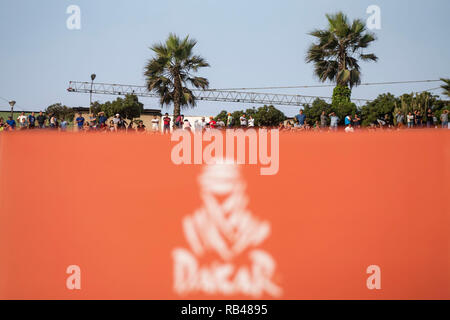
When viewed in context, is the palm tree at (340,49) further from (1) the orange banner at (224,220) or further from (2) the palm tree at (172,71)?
(1) the orange banner at (224,220)

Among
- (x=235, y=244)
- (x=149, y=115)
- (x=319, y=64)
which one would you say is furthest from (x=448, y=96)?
(x=235, y=244)

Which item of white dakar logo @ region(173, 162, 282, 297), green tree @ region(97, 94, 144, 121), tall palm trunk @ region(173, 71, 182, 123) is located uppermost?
green tree @ region(97, 94, 144, 121)

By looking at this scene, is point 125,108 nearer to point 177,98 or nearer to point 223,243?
point 177,98

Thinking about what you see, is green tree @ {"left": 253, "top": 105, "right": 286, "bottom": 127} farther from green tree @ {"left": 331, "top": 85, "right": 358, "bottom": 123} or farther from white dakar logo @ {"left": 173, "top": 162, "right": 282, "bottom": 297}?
white dakar logo @ {"left": 173, "top": 162, "right": 282, "bottom": 297}

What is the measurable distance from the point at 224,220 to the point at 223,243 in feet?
1.43

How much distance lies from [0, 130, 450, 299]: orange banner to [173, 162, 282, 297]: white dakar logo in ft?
0.06

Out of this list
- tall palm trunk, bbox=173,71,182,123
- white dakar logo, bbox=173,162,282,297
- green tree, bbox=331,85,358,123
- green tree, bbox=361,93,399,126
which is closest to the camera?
white dakar logo, bbox=173,162,282,297

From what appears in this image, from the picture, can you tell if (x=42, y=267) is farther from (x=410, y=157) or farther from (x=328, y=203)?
(x=410, y=157)

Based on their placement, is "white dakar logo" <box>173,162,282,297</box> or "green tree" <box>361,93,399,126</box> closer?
"white dakar logo" <box>173,162,282,297</box>

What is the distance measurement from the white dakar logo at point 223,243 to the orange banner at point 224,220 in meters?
0.02

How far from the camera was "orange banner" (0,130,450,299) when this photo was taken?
334 inches

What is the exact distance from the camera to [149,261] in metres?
8.59

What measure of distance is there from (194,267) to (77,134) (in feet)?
11.3

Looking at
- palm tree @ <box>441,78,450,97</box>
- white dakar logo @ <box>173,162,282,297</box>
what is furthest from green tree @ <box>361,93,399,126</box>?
white dakar logo @ <box>173,162,282,297</box>
